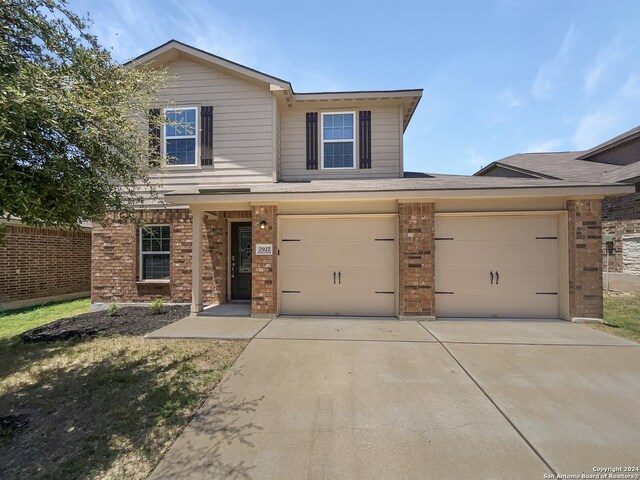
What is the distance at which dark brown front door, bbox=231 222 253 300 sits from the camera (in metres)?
8.84

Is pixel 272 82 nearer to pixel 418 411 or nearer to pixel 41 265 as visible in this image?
pixel 418 411

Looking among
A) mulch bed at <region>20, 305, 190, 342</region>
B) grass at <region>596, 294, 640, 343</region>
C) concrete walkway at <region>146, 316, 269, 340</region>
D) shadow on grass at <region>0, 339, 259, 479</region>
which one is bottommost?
shadow on grass at <region>0, 339, 259, 479</region>

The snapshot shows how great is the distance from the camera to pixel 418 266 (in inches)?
262

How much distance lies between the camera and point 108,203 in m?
3.99

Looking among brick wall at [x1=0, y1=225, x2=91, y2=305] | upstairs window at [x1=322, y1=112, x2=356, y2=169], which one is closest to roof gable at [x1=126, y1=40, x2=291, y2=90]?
upstairs window at [x1=322, y1=112, x2=356, y2=169]

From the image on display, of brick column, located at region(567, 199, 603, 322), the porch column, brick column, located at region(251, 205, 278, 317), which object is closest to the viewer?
brick column, located at region(567, 199, 603, 322)

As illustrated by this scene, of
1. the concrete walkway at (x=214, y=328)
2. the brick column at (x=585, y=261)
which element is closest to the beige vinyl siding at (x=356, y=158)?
the brick column at (x=585, y=261)

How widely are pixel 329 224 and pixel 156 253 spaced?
16.5 feet

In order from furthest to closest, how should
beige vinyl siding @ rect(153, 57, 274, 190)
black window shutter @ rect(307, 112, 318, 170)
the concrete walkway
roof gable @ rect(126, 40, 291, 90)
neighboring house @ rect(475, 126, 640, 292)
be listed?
neighboring house @ rect(475, 126, 640, 292) → black window shutter @ rect(307, 112, 318, 170) → beige vinyl siding @ rect(153, 57, 274, 190) → roof gable @ rect(126, 40, 291, 90) → the concrete walkway

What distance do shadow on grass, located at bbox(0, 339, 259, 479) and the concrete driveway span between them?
57 millimetres

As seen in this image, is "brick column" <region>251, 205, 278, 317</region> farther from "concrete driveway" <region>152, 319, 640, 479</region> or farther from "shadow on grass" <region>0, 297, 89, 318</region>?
"shadow on grass" <region>0, 297, 89, 318</region>

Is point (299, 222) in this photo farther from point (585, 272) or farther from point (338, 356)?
point (585, 272)

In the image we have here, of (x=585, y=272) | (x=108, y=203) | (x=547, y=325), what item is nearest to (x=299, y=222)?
(x=108, y=203)

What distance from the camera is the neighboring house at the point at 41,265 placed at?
8320 mm
